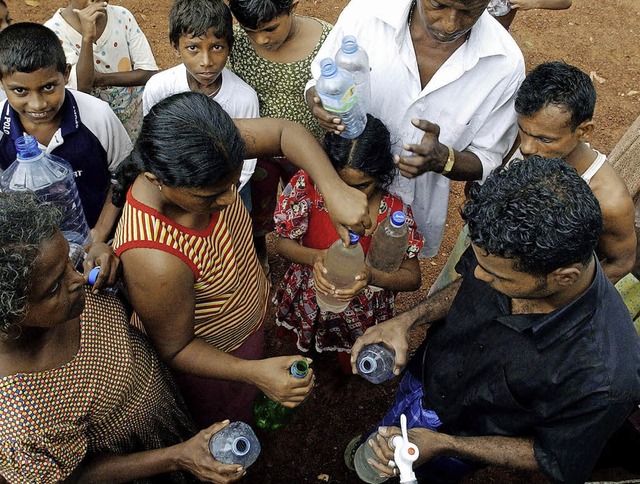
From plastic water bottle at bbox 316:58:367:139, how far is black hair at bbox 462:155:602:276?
1.08m

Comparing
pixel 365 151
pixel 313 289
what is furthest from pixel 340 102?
pixel 313 289

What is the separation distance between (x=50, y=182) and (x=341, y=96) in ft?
5.70

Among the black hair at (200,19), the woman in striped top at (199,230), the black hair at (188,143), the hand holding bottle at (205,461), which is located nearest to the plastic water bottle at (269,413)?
the woman in striped top at (199,230)

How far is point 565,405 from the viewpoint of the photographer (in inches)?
83.5

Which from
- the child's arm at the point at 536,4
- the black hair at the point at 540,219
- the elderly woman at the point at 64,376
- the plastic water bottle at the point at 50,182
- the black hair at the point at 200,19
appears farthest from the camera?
the child's arm at the point at 536,4

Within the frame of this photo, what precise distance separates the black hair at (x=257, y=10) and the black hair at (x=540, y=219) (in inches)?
80.1

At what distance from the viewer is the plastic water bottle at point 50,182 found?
288cm

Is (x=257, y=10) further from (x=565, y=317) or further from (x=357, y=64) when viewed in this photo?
(x=565, y=317)

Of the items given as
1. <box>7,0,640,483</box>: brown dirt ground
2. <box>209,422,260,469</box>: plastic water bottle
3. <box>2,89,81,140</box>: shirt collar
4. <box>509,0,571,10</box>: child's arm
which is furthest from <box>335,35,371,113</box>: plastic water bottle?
<box>509,0,571,10</box>: child's arm

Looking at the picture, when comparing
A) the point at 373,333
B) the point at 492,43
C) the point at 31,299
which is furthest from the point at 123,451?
the point at 492,43

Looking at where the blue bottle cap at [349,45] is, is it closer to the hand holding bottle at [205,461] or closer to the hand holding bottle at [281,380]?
the hand holding bottle at [281,380]

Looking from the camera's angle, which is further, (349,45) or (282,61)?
(282,61)

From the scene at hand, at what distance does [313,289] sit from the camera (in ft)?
11.9

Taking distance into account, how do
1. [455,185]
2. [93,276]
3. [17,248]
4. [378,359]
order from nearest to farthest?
1. [17,248]
2. [93,276]
3. [378,359]
4. [455,185]
